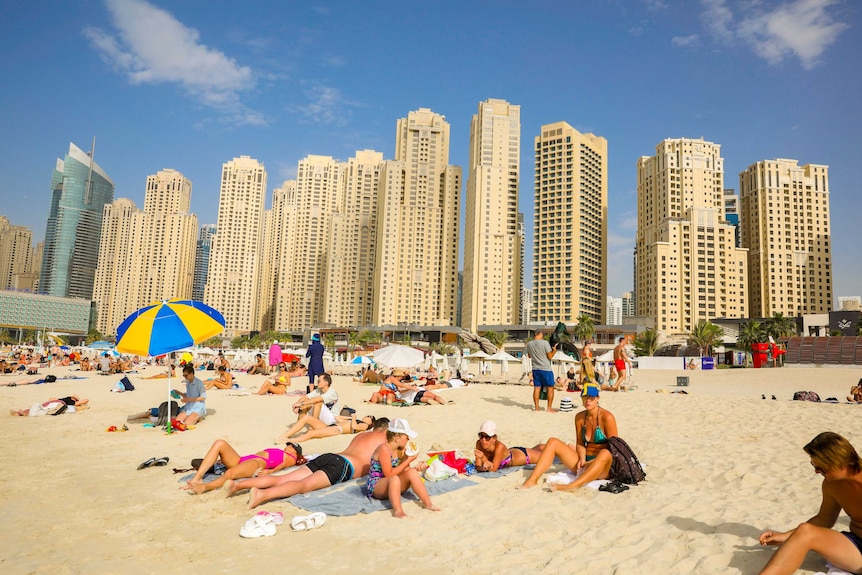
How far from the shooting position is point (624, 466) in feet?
19.6

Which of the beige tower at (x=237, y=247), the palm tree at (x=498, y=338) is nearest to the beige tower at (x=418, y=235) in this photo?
the palm tree at (x=498, y=338)

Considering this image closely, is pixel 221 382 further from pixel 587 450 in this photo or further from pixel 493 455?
pixel 587 450

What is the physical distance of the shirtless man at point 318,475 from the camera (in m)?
5.54

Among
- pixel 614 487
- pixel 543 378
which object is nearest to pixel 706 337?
pixel 543 378

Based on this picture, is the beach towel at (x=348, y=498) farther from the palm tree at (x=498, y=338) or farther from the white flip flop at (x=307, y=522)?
the palm tree at (x=498, y=338)

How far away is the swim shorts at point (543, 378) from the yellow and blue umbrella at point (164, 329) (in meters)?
6.71

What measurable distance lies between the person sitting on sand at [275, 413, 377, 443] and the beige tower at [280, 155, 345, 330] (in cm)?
11335

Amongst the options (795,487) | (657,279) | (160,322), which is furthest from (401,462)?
(657,279)

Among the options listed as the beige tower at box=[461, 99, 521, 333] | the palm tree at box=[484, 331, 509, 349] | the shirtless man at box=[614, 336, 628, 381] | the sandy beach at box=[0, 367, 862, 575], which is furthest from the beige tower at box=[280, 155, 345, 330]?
the sandy beach at box=[0, 367, 862, 575]

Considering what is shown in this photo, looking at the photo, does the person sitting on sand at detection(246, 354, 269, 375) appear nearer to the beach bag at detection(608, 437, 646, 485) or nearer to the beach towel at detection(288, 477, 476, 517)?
the beach towel at detection(288, 477, 476, 517)

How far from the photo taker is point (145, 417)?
11055mm

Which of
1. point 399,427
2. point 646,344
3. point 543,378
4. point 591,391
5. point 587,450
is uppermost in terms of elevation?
point 646,344

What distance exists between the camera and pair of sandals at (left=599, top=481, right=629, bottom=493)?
564 centimetres

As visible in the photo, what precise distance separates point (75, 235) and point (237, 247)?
3595 inches
